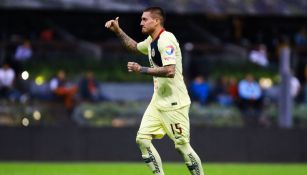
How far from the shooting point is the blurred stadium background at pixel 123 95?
2328 cm

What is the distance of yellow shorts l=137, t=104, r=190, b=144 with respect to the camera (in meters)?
13.0

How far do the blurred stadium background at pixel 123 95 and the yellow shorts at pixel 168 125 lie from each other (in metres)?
10.0

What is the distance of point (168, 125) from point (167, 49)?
3.94 feet

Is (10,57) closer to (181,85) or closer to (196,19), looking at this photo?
(196,19)

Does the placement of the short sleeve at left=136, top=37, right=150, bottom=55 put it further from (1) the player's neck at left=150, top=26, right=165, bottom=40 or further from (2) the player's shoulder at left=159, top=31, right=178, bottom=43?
(2) the player's shoulder at left=159, top=31, right=178, bottom=43

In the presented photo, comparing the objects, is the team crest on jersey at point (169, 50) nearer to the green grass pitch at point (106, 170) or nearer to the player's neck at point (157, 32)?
the player's neck at point (157, 32)

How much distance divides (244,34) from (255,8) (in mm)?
2978

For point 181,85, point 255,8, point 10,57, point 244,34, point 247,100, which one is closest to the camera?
point 181,85

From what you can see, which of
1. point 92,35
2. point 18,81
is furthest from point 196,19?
point 18,81

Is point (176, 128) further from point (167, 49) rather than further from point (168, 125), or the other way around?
point (167, 49)

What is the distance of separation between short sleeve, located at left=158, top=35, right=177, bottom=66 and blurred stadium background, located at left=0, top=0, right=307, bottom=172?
34.9 ft

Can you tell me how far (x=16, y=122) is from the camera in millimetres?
23094

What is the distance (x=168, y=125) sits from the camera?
1312 cm

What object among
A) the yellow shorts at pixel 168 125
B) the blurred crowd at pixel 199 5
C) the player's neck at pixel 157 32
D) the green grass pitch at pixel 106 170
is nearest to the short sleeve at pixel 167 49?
the player's neck at pixel 157 32
